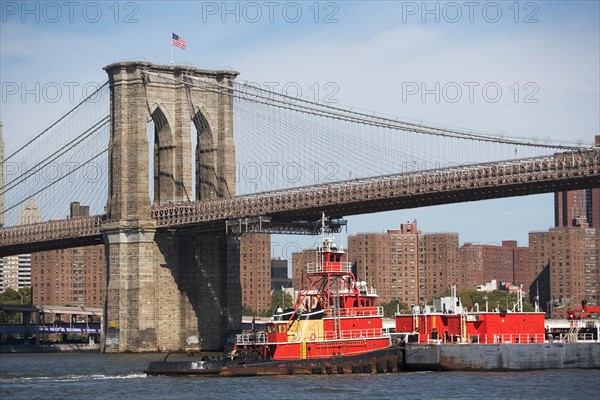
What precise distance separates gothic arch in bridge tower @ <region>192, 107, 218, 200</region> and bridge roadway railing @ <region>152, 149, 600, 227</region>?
5.35 m

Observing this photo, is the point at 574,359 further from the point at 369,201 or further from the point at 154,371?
the point at 369,201

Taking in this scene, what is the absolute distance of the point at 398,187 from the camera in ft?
346

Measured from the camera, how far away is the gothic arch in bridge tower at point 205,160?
123 metres

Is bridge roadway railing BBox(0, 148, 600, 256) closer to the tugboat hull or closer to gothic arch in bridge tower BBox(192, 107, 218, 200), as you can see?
gothic arch in bridge tower BBox(192, 107, 218, 200)

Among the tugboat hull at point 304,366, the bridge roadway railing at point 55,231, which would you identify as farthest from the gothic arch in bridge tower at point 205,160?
the tugboat hull at point 304,366

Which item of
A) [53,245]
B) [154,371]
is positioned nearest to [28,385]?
[154,371]

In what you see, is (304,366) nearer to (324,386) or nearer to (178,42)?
(324,386)

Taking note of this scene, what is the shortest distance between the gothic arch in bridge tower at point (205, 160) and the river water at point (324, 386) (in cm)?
4284

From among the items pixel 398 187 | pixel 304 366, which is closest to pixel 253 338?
pixel 304 366

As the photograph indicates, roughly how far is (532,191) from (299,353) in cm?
3183

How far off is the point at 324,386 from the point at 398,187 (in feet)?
124

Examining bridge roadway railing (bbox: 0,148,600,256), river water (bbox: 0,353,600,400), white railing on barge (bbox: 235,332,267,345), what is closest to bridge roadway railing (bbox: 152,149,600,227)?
bridge roadway railing (bbox: 0,148,600,256)

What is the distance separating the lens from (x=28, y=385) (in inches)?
2936

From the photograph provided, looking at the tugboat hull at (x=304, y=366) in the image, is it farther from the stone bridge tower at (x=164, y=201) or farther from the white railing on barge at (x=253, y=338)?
the stone bridge tower at (x=164, y=201)
